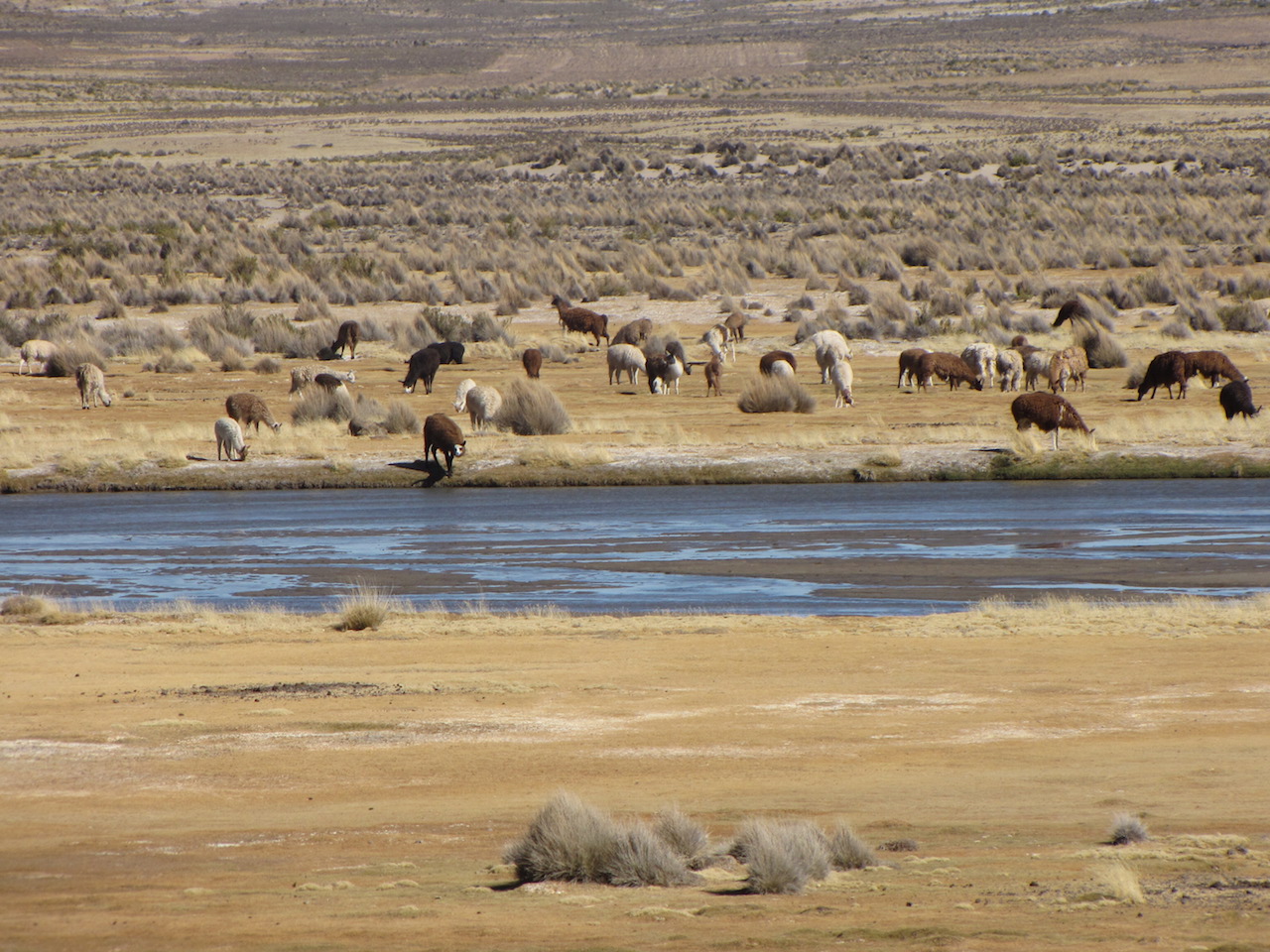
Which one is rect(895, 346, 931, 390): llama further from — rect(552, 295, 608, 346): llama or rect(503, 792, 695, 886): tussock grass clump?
rect(503, 792, 695, 886): tussock grass clump

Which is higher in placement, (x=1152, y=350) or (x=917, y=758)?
(x=1152, y=350)

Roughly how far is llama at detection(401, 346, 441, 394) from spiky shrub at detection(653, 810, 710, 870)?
2521 cm

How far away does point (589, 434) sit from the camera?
28672 mm

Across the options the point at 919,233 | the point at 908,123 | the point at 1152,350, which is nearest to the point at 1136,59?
the point at 908,123

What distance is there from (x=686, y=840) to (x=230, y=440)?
778 inches

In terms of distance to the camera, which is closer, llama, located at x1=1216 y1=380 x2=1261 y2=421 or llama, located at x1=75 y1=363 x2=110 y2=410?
llama, located at x1=1216 y1=380 x2=1261 y2=421

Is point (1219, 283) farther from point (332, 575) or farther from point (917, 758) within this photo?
point (917, 758)

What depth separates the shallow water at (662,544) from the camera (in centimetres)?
1802

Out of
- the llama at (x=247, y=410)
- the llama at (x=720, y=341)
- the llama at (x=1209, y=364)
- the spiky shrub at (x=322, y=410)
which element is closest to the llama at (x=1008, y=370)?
the llama at (x=1209, y=364)

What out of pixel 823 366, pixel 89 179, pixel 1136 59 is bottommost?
pixel 823 366

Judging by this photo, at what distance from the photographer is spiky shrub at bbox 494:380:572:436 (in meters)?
28.7

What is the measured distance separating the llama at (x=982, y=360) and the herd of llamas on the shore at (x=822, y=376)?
0.02m

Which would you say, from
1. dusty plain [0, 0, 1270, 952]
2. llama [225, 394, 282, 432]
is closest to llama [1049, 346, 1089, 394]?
dusty plain [0, 0, 1270, 952]

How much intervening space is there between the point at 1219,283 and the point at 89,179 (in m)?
59.0
